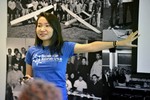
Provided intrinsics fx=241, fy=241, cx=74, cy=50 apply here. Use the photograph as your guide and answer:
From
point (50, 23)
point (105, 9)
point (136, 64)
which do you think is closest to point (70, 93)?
point (136, 64)

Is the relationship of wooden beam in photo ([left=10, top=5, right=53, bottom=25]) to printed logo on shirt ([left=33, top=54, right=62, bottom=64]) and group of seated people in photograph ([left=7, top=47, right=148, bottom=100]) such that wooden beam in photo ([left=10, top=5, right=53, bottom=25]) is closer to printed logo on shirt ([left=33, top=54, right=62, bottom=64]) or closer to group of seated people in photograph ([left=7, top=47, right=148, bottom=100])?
group of seated people in photograph ([left=7, top=47, right=148, bottom=100])

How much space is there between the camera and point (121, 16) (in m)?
2.90

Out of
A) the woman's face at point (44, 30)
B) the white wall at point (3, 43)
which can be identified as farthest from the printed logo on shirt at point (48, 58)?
the white wall at point (3, 43)

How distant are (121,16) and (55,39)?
1188 mm

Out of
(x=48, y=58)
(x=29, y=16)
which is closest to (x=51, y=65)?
(x=48, y=58)

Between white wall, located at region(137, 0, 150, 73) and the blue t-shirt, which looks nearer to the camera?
the blue t-shirt

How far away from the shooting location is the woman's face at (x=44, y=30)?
199 cm

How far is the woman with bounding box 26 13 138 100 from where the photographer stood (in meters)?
1.93

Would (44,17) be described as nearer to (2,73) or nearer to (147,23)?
(147,23)

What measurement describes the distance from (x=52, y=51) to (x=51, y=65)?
120 millimetres

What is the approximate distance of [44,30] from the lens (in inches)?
78.4

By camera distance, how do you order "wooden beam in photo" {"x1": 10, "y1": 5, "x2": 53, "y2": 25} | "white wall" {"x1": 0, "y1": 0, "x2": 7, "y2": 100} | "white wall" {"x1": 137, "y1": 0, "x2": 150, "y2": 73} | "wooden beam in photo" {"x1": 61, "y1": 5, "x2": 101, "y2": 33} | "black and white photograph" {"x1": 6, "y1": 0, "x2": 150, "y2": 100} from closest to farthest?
"white wall" {"x1": 137, "y1": 0, "x2": 150, "y2": 73}, "black and white photograph" {"x1": 6, "y1": 0, "x2": 150, "y2": 100}, "wooden beam in photo" {"x1": 61, "y1": 5, "x2": 101, "y2": 33}, "wooden beam in photo" {"x1": 10, "y1": 5, "x2": 53, "y2": 25}, "white wall" {"x1": 0, "y1": 0, "x2": 7, "y2": 100}

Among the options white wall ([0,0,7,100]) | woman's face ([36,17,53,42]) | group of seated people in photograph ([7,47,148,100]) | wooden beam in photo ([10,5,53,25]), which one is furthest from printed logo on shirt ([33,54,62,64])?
white wall ([0,0,7,100])

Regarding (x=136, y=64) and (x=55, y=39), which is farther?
(x=136, y=64)
